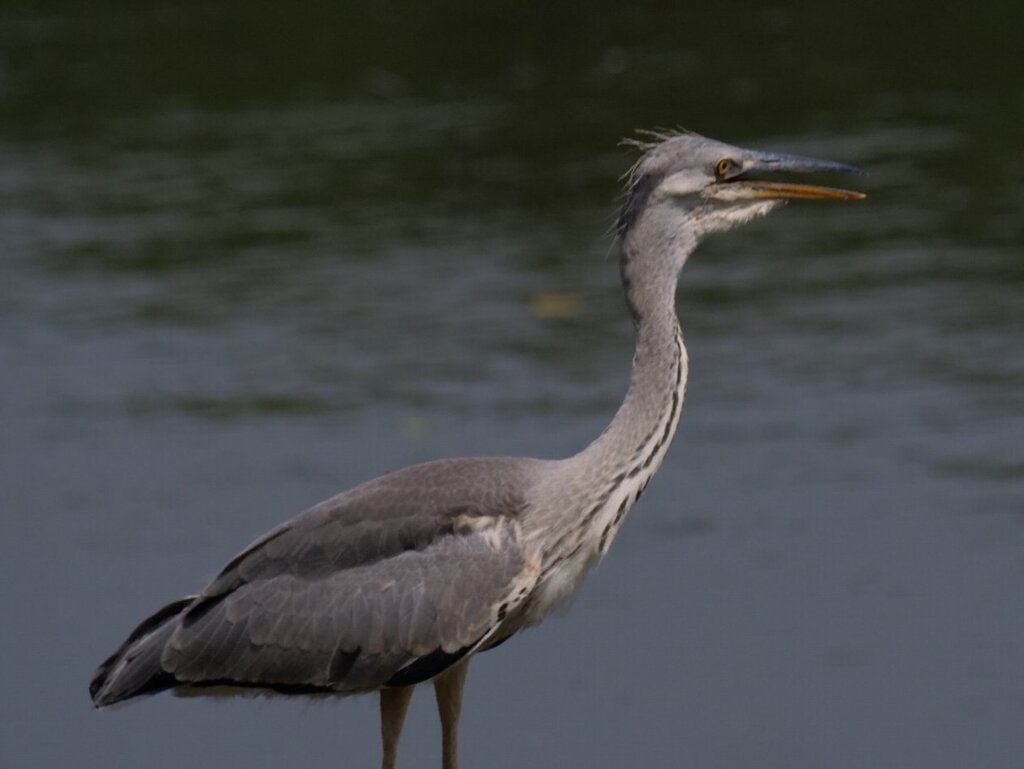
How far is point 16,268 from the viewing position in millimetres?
14734

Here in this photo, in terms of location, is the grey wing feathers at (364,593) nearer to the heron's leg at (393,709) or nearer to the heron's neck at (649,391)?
the heron's leg at (393,709)

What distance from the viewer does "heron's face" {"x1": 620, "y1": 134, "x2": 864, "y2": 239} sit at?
6.28 metres

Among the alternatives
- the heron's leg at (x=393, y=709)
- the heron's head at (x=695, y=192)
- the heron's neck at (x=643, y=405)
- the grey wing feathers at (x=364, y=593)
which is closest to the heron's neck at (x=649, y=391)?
the heron's neck at (x=643, y=405)

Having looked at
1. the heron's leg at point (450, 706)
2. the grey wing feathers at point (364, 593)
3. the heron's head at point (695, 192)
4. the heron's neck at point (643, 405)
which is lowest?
the heron's leg at point (450, 706)

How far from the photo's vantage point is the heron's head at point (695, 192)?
6277 millimetres

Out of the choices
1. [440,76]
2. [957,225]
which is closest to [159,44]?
[440,76]

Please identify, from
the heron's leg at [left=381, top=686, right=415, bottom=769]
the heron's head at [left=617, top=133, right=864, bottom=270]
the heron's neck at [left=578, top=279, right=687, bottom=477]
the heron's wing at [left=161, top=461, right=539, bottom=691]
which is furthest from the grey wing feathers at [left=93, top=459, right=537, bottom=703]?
the heron's head at [left=617, top=133, right=864, bottom=270]

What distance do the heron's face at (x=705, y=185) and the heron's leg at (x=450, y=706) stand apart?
4.86 ft

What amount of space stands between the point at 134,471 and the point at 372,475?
1.48 m

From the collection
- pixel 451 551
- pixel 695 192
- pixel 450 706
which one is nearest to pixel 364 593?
pixel 451 551

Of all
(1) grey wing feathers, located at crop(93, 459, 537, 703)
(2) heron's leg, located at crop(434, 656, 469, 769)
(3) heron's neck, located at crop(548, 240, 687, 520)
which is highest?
(3) heron's neck, located at crop(548, 240, 687, 520)

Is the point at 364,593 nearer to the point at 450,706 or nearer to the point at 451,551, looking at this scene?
the point at 451,551

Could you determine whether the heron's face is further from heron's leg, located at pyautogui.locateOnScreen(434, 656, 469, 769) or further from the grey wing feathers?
heron's leg, located at pyautogui.locateOnScreen(434, 656, 469, 769)

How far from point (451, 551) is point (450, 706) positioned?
0.59 meters
